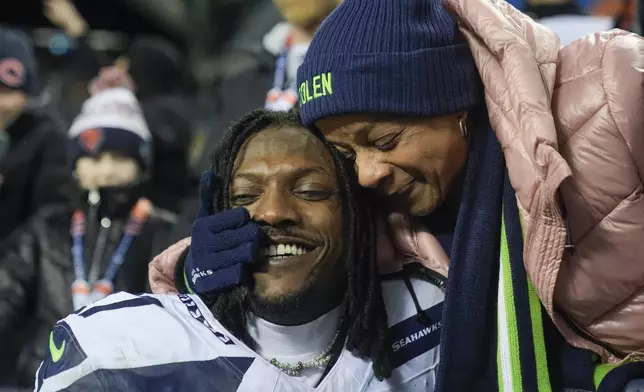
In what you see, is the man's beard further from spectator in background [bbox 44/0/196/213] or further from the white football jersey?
spectator in background [bbox 44/0/196/213]

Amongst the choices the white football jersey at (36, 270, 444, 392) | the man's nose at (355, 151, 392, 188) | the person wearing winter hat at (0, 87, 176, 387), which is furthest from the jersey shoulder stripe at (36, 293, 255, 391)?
the person wearing winter hat at (0, 87, 176, 387)

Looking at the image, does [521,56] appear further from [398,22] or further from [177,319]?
[177,319]

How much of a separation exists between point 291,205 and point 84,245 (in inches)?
49.9

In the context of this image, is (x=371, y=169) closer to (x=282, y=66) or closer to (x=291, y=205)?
(x=291, y=205)

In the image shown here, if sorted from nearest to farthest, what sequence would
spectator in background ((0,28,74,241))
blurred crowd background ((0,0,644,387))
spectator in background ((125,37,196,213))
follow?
1. blurred crowd background ((0,0,644,387))
2. spectator in background ((0,28,74,241))
3. spectator in background ((125,37,196,213))

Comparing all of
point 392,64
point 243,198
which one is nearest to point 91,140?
point 243,198

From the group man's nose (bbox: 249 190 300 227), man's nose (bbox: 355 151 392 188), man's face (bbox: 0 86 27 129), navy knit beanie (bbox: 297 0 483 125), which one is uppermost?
navy knit beanie (bbox: 297 0 483 125)

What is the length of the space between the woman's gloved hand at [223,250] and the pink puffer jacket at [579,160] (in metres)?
0.46

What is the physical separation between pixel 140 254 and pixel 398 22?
1377 mm

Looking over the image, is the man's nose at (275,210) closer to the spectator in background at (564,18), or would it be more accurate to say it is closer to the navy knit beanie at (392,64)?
the navy knit beanie at (392,64)

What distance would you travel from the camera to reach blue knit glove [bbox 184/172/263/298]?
1732mm

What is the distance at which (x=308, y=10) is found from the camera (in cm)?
276

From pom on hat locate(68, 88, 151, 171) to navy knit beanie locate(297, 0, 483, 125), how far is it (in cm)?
133

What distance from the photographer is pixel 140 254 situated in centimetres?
285
